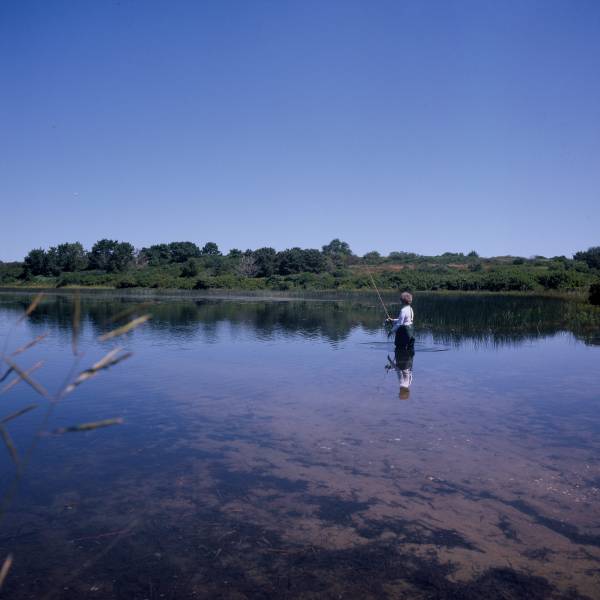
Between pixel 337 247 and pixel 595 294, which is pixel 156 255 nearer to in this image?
pixel 337 247

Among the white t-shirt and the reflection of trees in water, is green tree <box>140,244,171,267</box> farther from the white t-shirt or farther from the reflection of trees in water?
the white t-shirt

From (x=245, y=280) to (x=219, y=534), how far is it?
89.1 meters

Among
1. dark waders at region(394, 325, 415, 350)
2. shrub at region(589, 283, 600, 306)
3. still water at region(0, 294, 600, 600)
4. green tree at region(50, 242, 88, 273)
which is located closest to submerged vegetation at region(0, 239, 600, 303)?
green tree at region(50, 242, 88, 273)

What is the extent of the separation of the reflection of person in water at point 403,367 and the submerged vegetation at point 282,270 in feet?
199

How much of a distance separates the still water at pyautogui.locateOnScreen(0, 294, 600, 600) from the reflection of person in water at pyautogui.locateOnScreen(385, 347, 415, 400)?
0.54 ft

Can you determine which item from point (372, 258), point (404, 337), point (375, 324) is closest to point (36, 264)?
point (372, 258)

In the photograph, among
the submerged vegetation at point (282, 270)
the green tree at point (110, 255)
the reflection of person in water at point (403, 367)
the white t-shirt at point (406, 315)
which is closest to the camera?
the reflection of person in water at point (403, 367)

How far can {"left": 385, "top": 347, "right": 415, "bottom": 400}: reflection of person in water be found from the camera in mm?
13531

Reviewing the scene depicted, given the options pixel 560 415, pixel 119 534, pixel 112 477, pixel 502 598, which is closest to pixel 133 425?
pixel 112 477

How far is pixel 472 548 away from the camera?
5.75 metres

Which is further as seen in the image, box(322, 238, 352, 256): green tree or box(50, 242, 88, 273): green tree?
box(322, 238, 352, 256): green tree

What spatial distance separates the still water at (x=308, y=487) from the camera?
17.1 feet

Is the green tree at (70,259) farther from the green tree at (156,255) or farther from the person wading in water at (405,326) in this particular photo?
the person wading in water at (405,326)

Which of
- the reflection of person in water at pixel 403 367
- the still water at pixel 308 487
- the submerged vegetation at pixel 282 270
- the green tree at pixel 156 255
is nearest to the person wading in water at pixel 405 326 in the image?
the reflection of person in water at pixel 403 367
